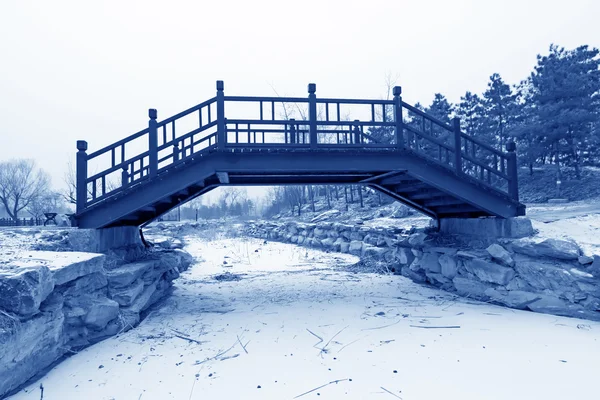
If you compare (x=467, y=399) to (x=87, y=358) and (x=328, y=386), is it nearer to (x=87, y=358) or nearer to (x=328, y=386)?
(x=328, y=386)

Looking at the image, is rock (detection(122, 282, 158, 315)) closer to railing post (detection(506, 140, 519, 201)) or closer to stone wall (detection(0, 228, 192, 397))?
stone wall (detection(0, 228, 192, 397))

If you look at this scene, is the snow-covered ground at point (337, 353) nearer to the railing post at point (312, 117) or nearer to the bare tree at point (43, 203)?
the railing post at point (312, 117)

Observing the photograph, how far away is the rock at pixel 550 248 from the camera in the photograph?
6.10 m

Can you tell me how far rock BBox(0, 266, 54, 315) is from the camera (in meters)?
3.73

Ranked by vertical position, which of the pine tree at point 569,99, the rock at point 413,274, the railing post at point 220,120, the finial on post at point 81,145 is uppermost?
the pine tree at point 569,99

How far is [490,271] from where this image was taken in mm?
7125

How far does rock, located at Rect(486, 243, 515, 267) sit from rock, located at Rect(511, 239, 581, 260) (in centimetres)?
20

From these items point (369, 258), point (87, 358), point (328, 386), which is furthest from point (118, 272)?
point (369, 258)

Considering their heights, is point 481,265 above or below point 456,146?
below

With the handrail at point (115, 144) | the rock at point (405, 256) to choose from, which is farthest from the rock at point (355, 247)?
the handrail at point (115, 144)

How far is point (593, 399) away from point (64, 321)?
21.2 ft

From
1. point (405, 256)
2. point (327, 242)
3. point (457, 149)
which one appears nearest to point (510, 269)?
point (457, 149)

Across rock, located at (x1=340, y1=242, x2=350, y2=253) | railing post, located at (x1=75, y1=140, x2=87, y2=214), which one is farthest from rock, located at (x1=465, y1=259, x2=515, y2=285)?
rock, located at (x1=340, y1=242, x2=350, y2=253)

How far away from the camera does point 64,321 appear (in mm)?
4863
